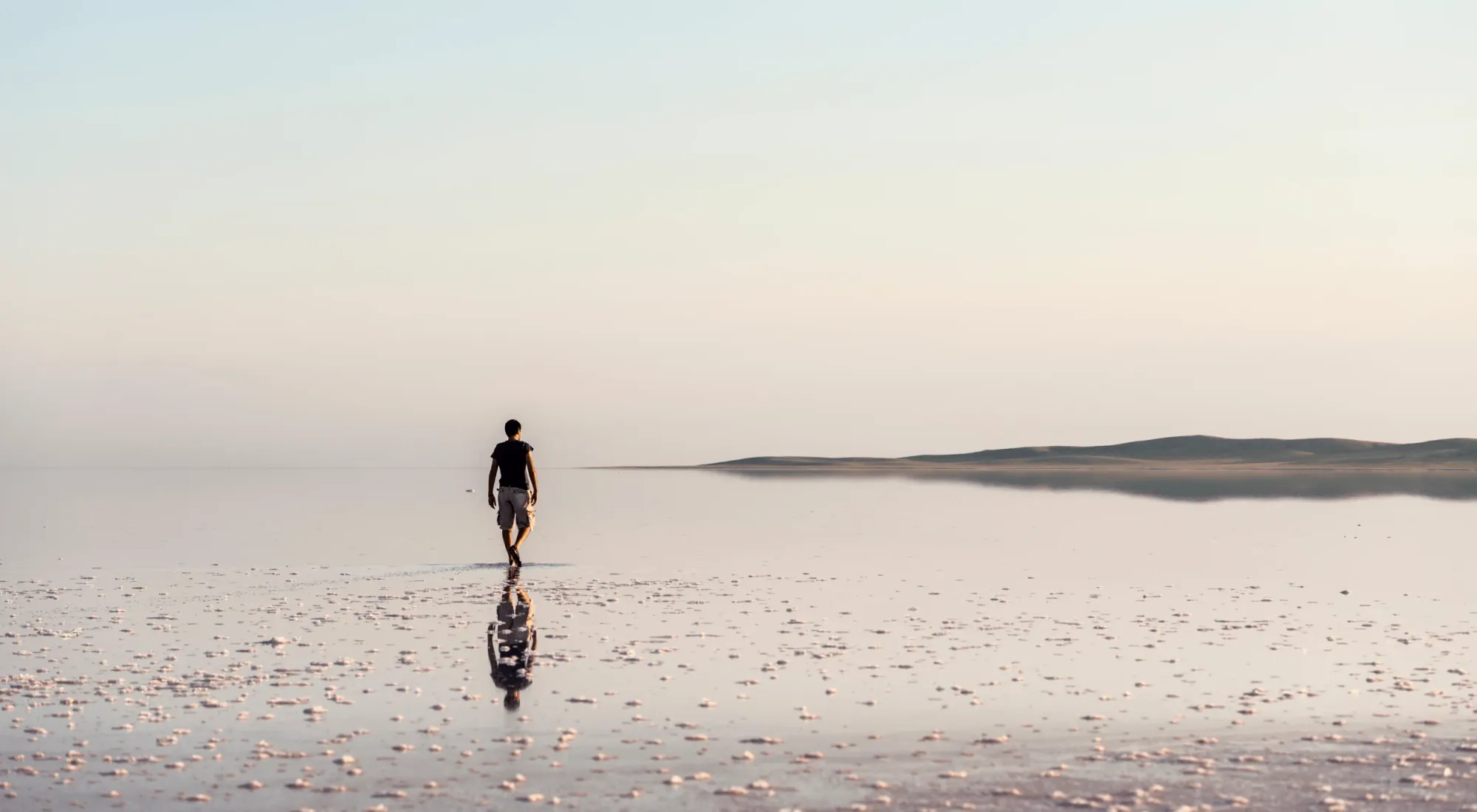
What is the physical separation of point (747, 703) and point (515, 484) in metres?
17.1

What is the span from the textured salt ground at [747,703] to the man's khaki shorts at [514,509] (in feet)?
22.2

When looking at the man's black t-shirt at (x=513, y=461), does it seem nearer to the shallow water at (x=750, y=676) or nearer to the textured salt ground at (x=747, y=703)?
the shallow water at (x=750, y=676)

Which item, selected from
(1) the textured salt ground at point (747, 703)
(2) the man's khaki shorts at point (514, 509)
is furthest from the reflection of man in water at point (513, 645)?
(2) the man's khaki shorts at point (514, 509)

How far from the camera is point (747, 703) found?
13750 mm

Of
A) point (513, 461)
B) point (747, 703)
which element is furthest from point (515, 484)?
point (747, 703)

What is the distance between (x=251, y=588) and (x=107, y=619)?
15.0 feet

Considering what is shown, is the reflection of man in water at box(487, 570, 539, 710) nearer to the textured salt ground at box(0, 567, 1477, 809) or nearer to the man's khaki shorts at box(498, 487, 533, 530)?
the textured salt ground at box(0, 567, 1477, 809)

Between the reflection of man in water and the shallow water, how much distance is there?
23 centimetres

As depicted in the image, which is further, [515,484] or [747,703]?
[515,484]

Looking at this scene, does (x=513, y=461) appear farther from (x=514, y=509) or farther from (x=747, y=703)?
(x=747, y=703)

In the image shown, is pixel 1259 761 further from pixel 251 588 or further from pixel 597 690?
pixel 251 588

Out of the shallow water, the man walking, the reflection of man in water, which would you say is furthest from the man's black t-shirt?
the reflection of man in water

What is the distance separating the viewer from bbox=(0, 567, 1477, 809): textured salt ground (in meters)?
10.5

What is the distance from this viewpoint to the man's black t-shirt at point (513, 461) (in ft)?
98.8
